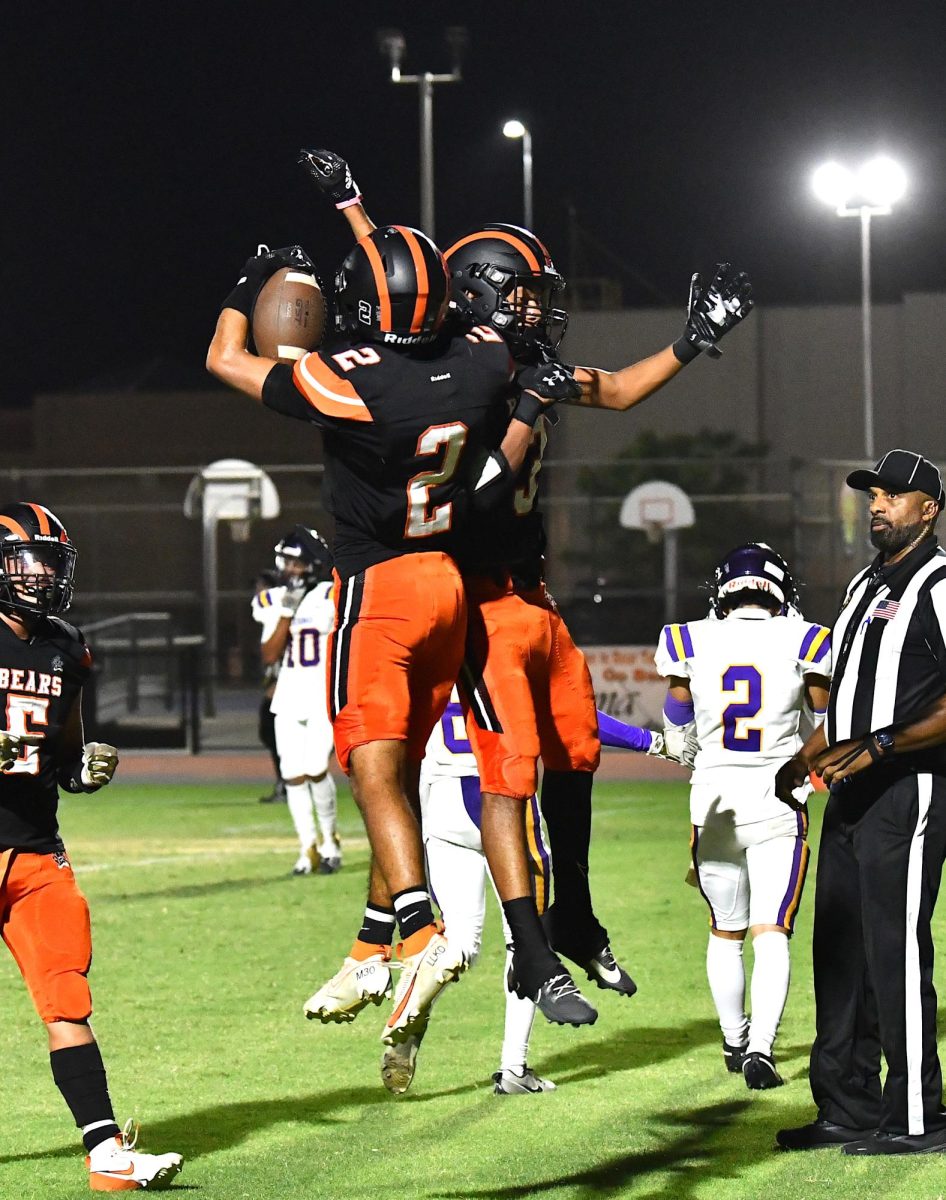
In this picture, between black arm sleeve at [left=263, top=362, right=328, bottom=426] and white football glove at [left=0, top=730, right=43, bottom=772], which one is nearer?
black arm sleeve at [left=263, top=362, right=328, bottom=426]

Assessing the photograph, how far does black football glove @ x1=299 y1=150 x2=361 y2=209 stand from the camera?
551cm

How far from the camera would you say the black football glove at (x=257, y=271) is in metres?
5.49

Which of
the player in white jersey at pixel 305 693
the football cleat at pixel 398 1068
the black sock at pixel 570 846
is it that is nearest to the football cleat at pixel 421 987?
the football cleat at pixel 398 1068

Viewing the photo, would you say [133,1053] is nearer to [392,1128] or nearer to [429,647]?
[392,1128]

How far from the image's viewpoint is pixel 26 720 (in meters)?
6.24

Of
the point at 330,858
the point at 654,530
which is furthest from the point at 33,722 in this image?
the point at 654,530

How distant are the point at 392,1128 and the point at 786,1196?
5.59 feet

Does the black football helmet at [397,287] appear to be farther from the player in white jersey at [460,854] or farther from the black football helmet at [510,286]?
the player in white jersey at [460,854]

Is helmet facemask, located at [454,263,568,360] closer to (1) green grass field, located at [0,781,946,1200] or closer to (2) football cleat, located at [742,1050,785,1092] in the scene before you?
(1) green grass field, located at [0,781,946,1200]

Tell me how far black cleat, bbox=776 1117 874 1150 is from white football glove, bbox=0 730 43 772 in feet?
9.84

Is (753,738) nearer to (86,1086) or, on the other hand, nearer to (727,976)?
(727,976)

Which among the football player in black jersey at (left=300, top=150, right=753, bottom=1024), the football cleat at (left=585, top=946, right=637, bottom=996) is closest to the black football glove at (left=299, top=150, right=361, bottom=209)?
the football player in black jersey at (left=300, top=150, right=753, bottom=1024)

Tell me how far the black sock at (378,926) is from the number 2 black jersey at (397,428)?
99cm

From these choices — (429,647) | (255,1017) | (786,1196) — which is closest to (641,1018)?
(255,1017)
